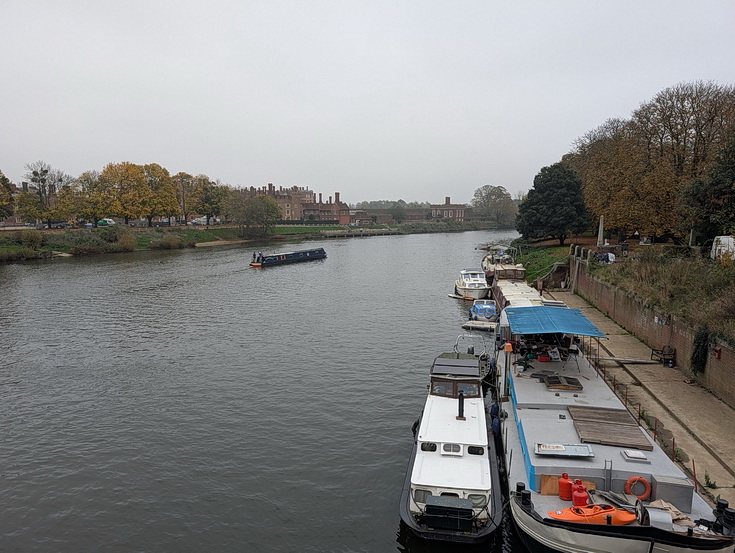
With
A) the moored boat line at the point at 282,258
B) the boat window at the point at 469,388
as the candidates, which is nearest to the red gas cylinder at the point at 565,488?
the boat window at the point at 469,388

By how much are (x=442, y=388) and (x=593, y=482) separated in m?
6.71

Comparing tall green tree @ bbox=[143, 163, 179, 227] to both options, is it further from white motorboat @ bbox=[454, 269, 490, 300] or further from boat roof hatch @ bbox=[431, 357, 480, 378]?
boat roof hatch @ bbox=[431, 357, 480, 378]

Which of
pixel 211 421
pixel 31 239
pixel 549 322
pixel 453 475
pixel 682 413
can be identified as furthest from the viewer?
pixel 31 239

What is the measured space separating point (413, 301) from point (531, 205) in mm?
33179

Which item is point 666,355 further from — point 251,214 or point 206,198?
point 206,198

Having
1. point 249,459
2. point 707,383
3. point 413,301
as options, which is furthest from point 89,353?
point 707,383

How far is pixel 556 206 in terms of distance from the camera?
216 ft

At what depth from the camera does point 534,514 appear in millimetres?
11180

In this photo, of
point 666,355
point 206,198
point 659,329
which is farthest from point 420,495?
point 206,198

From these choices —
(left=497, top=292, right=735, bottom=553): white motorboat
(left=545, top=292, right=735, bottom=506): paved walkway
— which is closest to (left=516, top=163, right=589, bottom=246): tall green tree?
(left=545, top=292, right=735, bottom=506): paved walkway

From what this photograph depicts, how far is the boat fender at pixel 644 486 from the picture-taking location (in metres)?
11.6

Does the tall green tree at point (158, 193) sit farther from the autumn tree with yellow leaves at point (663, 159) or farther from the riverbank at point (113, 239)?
the autumn tree with yellow leaves at point (663, 159)

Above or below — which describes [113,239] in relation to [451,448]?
above

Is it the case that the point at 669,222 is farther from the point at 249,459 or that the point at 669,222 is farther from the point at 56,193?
the point at 56,193
